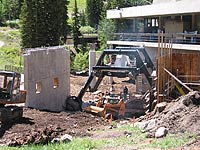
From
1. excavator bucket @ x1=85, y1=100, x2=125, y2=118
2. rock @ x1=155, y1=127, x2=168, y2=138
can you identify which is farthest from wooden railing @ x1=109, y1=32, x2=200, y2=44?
rock @ x1=155, y1=127, x2=168, y2=138

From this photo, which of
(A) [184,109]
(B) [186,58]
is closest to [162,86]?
(B) [186,58]

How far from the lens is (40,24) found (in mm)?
54812

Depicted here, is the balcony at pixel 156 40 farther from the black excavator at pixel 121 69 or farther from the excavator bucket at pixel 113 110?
the excavator bucket at pixel 113 110

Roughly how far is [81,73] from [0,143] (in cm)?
3199

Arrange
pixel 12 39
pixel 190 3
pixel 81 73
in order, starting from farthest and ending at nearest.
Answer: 1. pixel 12 39
2. pixel 81 73
3. pixel 190 3

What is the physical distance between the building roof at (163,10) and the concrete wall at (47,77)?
1205 centimetres

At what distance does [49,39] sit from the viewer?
54594 millimetres

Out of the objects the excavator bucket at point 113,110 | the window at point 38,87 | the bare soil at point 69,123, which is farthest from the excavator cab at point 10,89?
the window at point 38,87

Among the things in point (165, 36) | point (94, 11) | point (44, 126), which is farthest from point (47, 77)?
point (94, 11)

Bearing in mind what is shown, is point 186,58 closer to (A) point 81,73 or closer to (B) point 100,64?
(B) point 100,64

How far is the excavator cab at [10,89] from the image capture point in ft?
74.4

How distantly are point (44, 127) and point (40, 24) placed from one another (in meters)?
34.2

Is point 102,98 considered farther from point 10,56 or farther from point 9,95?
point 10,56

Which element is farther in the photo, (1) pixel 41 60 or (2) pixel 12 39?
(2) pixel 12 39
